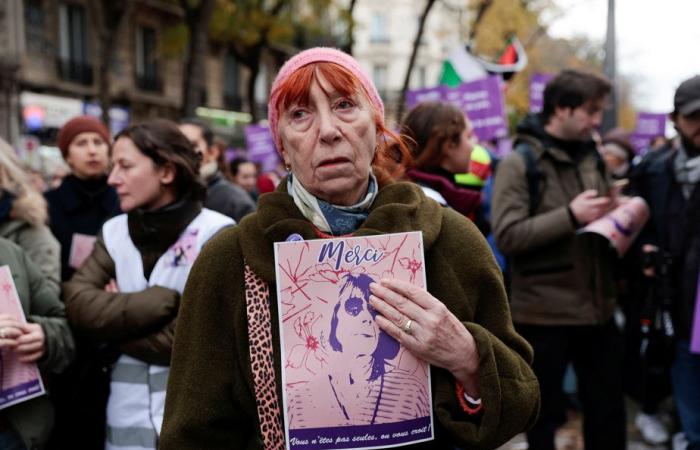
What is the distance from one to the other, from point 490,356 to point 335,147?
0.58 m

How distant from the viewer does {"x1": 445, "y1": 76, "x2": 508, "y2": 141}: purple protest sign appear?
7414 millimetres

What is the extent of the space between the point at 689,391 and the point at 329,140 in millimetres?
2765

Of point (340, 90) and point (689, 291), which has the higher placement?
point (340, 90)

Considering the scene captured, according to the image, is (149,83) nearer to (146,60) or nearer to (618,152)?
(146,60)

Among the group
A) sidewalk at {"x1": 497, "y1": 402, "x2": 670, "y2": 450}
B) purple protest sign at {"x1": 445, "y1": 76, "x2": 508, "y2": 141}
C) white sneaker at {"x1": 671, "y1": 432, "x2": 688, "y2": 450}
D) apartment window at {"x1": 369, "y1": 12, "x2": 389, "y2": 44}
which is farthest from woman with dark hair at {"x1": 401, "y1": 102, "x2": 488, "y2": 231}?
apartment window at {"x1": 369, "y1": 12, "x2": 389, "y2": 44}

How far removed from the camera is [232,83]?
1239 inches

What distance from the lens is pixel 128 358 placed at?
2.79 metres

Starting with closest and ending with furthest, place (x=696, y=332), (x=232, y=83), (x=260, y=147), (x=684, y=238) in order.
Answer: (x=696, y=332) < (x=684, y=238) < (x=260, y=147) < (x=232, y=83)

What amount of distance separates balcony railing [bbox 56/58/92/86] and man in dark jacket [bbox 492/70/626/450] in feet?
69.8

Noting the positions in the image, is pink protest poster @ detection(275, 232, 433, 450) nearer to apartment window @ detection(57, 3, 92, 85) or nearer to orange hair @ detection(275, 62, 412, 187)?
orange hair @ detection(275, 62, 412, 187)

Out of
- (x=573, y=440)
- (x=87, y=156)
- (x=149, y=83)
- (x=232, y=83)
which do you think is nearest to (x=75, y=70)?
(x=149, y=83)

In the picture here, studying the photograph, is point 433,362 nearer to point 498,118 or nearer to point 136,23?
point 498,118

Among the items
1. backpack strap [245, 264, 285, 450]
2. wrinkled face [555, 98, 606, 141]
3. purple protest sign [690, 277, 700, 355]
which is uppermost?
wrinkled face [555, 98, 606, 141]

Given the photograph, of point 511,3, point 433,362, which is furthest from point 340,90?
point 511,3
